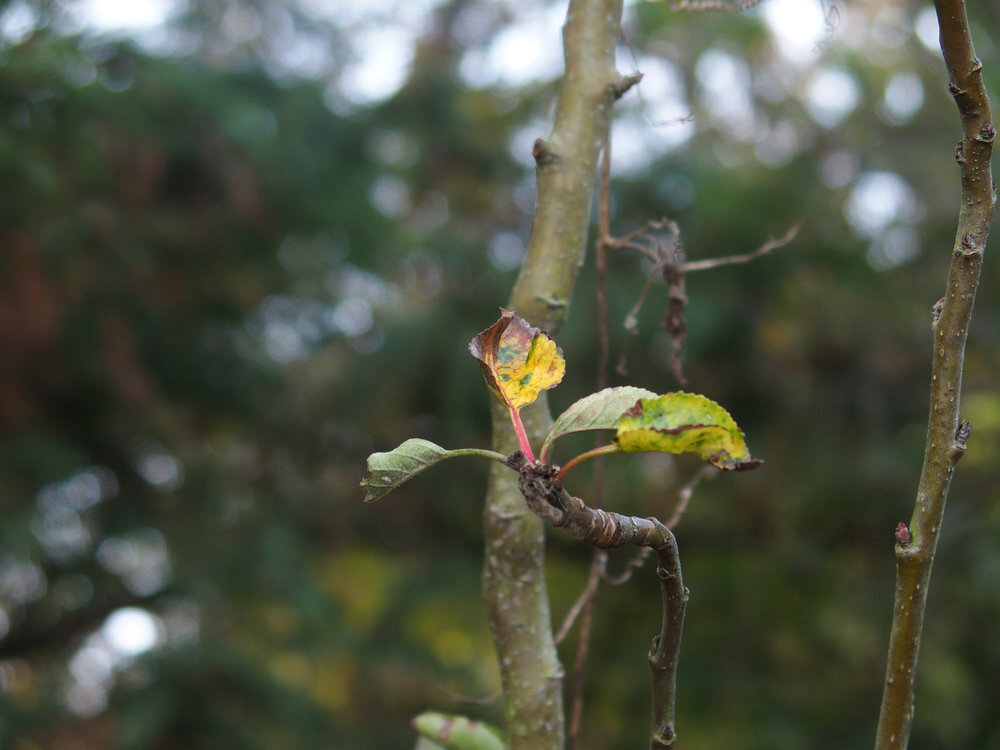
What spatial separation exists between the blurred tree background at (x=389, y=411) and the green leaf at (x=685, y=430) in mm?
1383

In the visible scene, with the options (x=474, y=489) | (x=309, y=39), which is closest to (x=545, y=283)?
(x=474, y=489)

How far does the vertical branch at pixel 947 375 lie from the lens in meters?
0.29

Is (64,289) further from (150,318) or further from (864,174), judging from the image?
(864,174)

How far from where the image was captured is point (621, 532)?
25cm

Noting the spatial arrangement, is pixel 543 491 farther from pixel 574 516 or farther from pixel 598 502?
pixel 598 502

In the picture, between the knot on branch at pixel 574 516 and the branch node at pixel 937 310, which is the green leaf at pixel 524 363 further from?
the branch node at pixel 937 310

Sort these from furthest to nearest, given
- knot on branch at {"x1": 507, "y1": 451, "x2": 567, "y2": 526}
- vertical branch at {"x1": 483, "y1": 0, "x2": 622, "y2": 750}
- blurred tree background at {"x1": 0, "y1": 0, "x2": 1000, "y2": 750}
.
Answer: blurred tree background at {"x1": 0, "y1": 0, "x2": 1000, "y2": 750} → vertical branch at {"x1": 483, "y1": 0, "x2": 622, "y2": 750} → knot on branch at {"x1": 507, "y1": 451, "x2": 567, "y2": 526}

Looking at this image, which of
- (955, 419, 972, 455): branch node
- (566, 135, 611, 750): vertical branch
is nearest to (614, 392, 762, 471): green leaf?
(955, 419, 972, 455): branch node

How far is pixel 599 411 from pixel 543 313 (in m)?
0.20

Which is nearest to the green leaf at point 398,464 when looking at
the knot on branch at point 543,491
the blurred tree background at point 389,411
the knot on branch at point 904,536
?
the knot on branch at point 543,491

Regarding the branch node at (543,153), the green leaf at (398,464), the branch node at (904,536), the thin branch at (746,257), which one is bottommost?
the branch node at (904,536)

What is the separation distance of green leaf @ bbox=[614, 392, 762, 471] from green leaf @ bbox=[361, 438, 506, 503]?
0.04 m

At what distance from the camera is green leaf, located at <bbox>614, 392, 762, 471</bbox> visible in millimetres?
245

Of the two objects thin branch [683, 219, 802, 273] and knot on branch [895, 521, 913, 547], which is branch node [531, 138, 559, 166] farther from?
knot on branch [895, 521, 913, 547]
